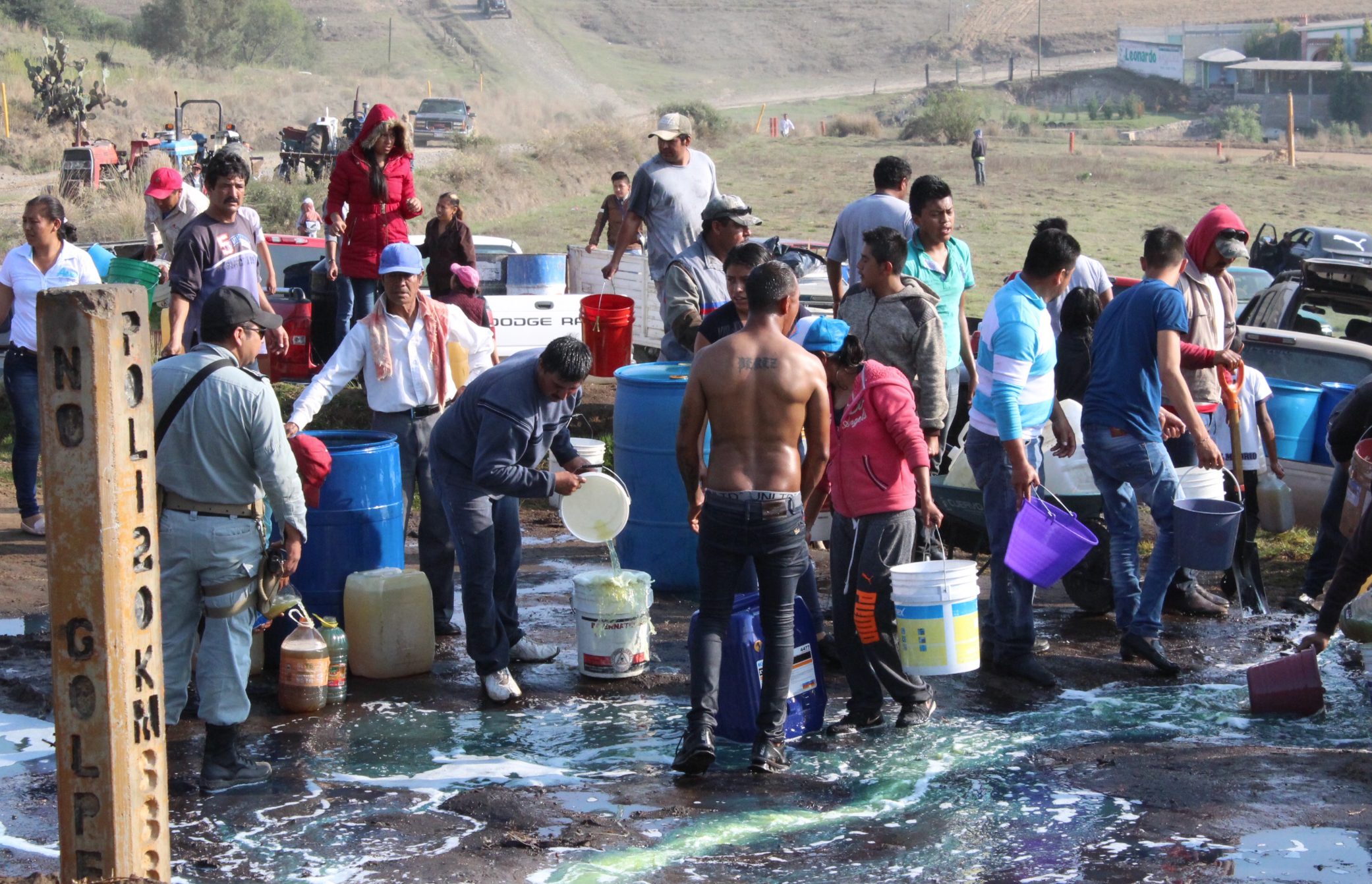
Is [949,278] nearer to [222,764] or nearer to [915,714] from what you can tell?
[915,714]

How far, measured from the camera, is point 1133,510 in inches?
252

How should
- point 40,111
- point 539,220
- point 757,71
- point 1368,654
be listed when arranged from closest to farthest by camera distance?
point 1368,654 < point 539,220 < point 40,111 < point 757,71

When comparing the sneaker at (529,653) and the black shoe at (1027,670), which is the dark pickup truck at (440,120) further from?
the black shoe at (1027,670)

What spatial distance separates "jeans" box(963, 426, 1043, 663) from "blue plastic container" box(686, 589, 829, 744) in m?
1.18

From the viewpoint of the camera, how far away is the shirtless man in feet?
16.6

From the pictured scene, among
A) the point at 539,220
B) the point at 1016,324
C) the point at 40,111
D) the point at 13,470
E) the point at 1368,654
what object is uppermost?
the point at 40,111

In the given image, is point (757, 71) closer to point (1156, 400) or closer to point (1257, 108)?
point (1257, 108)

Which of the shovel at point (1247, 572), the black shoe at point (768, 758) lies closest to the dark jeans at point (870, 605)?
the black shoe at point (768, 758)

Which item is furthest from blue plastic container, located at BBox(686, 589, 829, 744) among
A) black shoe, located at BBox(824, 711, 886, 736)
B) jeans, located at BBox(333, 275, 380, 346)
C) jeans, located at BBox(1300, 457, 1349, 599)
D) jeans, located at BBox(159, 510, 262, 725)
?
jeans, located at BBox(333, 275, 380, 346)

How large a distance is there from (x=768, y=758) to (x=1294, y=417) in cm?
551

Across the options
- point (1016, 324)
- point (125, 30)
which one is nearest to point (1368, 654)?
point (1016, 324)

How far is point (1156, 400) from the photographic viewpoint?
629cm

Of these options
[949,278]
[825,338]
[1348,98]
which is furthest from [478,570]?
[1348,98]

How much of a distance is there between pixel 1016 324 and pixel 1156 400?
876 millimetres
